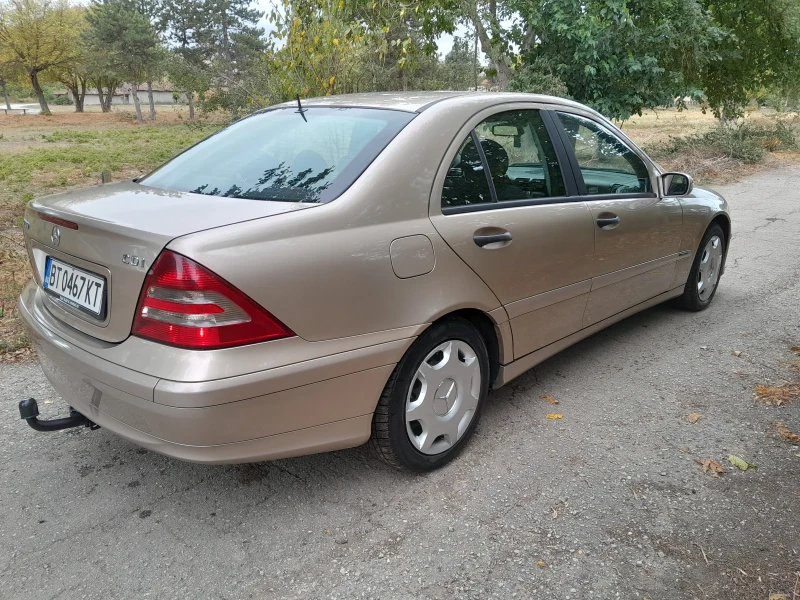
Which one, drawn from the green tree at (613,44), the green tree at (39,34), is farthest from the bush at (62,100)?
the green tree at (613,44)

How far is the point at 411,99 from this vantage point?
315 centimetres

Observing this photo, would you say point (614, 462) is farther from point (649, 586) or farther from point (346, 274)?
point (346, 274)

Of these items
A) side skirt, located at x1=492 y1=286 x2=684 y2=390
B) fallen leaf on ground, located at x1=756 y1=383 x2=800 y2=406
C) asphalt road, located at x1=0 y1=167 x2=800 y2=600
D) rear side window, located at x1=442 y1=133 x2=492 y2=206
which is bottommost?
asphalt road, located at x1=0 y1=167 x2=800 y2=600

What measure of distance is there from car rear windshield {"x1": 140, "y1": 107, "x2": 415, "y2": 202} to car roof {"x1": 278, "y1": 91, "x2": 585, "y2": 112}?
71 millimetres

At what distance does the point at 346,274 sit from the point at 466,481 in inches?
43.9

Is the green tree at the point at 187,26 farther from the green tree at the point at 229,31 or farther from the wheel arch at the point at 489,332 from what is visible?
the wheel arch at the point at 489,332

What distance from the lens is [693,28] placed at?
40.0 feet

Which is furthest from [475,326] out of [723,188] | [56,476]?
[723,188]

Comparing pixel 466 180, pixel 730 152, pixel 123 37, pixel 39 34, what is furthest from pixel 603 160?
pixel 39 34

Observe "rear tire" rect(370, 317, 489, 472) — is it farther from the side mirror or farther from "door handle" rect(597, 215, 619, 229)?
the side mirror

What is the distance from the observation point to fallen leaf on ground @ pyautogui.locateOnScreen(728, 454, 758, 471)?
9.79ft

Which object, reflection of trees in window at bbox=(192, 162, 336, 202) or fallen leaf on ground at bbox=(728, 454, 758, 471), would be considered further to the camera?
fallen leaf on ground at bbox=(728, 454, 758, 471)

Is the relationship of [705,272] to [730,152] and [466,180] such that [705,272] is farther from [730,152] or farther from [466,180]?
[730,152]

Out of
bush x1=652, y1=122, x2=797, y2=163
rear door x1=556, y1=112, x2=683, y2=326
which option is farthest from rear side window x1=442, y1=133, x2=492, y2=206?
bush x1=652, y1=122, x2=797, y2=163
